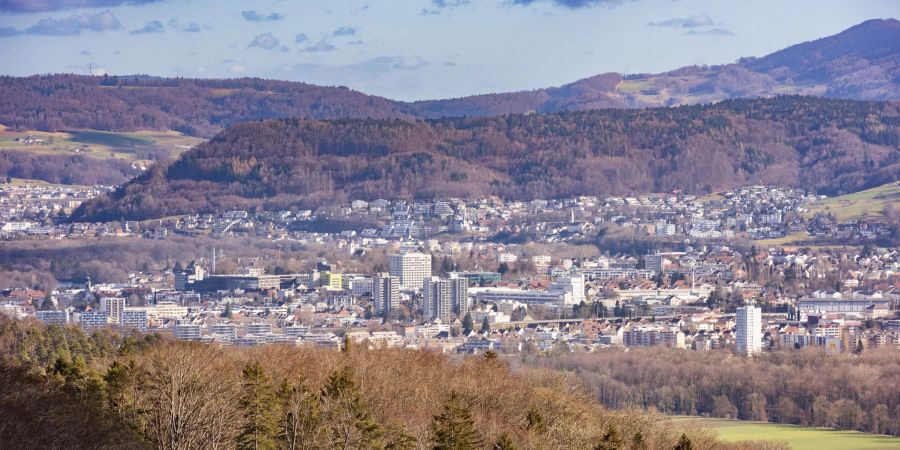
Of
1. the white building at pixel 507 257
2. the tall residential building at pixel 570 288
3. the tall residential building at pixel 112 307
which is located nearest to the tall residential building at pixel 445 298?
the tall residential building at pixel 570 288

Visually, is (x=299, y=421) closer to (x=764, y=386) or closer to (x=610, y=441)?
(x=610, y=441)

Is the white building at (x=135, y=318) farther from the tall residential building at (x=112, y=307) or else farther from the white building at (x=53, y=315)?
the white building at (x=53, y=315)

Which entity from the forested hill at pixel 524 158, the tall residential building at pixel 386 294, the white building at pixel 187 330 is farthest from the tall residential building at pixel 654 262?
the white building at pixel 187 330

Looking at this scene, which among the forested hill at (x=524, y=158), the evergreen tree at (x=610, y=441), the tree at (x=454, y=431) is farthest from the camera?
the forested hill at (x=524, y=158)

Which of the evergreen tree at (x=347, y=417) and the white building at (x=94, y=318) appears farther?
the white building at (x=94, y=318)

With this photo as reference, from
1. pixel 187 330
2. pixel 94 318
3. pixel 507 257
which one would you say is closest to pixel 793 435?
pixel 187 330

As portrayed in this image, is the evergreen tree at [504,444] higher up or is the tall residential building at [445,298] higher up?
the evergreen tree at [504,444]

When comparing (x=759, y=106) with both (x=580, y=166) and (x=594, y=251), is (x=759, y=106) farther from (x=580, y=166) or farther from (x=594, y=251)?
(x=594, y=251)

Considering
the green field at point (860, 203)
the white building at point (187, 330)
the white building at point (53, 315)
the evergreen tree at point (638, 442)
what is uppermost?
the green field at point (860, 203)

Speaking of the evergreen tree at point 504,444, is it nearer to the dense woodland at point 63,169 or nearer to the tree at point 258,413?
the tree at point 258,413

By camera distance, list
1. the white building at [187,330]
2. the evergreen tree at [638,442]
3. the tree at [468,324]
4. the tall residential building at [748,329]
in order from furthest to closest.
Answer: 1. the tree at [468,324]
2. the white building at [187,330]
3. the tall residential building at [748,329]
4. the evergreen tree at [638,442]
